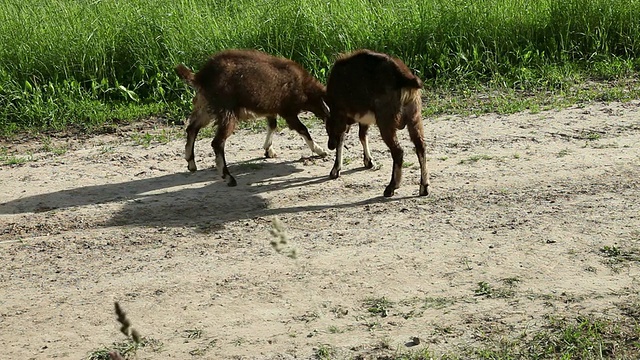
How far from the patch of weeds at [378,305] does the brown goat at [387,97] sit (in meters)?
2.18

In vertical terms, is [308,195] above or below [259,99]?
below

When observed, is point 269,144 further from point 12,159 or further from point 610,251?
point 610,251

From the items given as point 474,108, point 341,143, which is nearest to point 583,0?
point 474,108

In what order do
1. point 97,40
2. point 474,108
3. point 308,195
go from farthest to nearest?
1. point 97,40
2. point 474,108
3. point 308,195

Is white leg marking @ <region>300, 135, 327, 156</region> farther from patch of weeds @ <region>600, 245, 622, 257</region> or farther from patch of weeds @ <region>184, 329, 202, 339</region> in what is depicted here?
patch of weeds @ <region>184, 329, 202, 339</region>

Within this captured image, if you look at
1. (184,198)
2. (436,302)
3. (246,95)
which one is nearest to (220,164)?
(184,198)

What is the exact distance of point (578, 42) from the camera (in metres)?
11.7

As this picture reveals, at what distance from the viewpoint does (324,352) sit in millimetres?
5652

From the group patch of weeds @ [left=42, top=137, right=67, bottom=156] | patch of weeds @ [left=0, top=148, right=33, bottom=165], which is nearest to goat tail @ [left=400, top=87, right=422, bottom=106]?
patch of weeds @ [left=42, top=137, right=67, bottom=156]

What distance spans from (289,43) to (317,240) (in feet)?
14.8

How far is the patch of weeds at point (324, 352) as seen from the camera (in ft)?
18.5

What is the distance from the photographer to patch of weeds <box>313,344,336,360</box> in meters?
5.63

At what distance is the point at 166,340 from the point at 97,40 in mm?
6138

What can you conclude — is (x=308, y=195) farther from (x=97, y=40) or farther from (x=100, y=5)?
(x=100, y=5)
